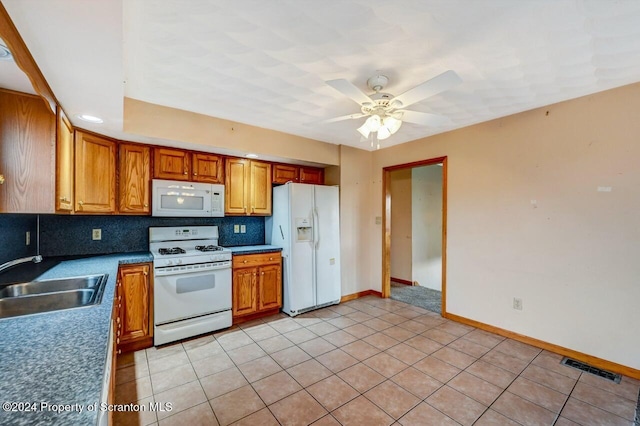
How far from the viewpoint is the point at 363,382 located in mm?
2248

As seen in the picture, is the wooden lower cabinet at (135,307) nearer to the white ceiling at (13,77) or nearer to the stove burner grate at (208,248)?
the stove burner grate at (208,248)

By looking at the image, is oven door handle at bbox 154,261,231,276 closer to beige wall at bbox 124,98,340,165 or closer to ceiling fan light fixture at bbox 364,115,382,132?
beige wall at bbox 124,98,340,165

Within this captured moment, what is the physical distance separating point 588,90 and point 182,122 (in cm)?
395

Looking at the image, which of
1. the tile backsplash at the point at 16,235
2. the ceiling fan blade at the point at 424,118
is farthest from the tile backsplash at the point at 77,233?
the ceiling fan blade at the point at 424,118

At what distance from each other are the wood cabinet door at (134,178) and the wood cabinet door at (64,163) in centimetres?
50

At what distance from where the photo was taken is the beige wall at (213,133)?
106 inches

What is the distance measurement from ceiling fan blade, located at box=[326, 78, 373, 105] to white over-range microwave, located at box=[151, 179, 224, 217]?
220 centimetres

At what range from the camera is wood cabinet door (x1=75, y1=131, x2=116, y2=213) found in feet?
8.36

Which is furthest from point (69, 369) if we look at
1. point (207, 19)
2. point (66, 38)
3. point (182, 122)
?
point (182, 122)

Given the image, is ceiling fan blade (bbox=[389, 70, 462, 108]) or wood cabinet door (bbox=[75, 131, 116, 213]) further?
wood cabinet door (bbox=[75, 131, 116, 213])

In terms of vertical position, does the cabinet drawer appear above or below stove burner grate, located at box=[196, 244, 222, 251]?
below

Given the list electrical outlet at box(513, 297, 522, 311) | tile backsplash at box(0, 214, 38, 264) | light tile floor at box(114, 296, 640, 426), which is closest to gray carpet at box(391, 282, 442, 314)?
light tile floor at box(114, 296, 640, 426)

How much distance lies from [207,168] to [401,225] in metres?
3.75

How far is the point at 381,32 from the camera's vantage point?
168 centimetres
